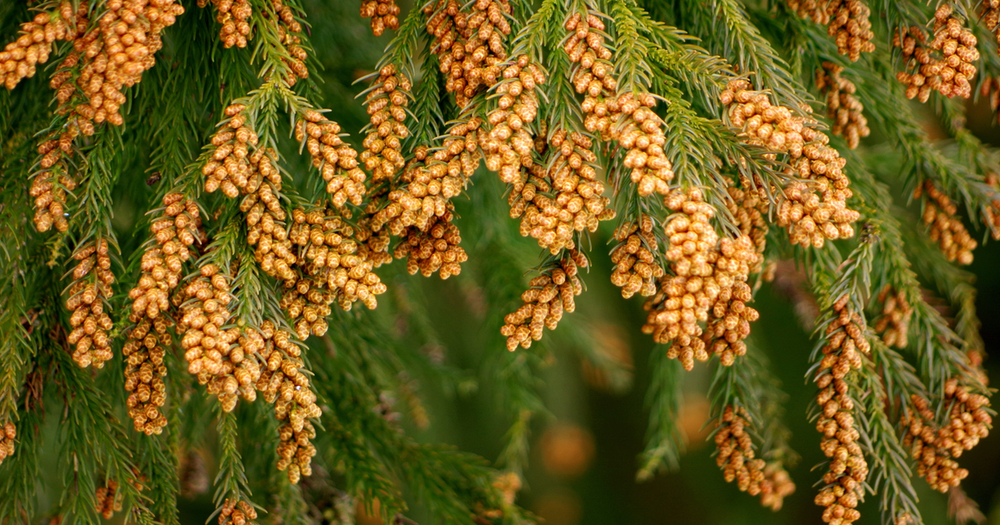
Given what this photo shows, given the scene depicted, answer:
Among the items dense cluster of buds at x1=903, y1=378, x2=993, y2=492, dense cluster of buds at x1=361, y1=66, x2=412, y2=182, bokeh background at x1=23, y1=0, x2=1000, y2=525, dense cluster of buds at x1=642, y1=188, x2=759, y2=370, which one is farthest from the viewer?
bokeh background at x1=23, y1=0, x2=1000, y2=525

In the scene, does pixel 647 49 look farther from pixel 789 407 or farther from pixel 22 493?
pixel 789 407

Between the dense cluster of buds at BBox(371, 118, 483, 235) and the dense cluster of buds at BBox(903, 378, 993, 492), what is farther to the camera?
the dense cluster of buds at BBox(903, 378, 993, 492)

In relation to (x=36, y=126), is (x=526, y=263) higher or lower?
lower

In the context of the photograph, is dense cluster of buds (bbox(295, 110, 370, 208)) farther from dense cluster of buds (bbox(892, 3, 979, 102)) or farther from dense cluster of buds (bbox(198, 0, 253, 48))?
dense cluster of buds (bbox(892, 3, 979, 102))

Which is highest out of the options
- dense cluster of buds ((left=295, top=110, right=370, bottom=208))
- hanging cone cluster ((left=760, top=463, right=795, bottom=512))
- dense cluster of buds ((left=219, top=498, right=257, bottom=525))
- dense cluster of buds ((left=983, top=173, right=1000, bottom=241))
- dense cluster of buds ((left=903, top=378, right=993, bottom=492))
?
dense cluster of buds ((left=295, top=110, right=370, bottom=208))

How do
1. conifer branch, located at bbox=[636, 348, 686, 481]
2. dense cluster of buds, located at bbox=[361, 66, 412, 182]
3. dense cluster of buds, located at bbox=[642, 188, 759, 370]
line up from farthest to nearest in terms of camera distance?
conifer branch, located at bbox=[636, 348, 686, 481] → dense cluster of buds, located at bbox=[361, 66, 412, 182] → dense cluster of buds, located at bbox=[642, 188, 759, 370]

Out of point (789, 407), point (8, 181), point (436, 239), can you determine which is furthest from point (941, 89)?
point (789, 407)

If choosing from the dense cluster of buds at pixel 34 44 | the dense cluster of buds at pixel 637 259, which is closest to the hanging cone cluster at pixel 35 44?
the dense cluster of buds at pixel 34 44

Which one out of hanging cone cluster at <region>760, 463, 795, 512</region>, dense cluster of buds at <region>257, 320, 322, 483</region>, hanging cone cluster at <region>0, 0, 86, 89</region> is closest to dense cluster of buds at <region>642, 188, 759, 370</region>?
dense cluster of buds at <region>257, 320, 322, 483</region>
